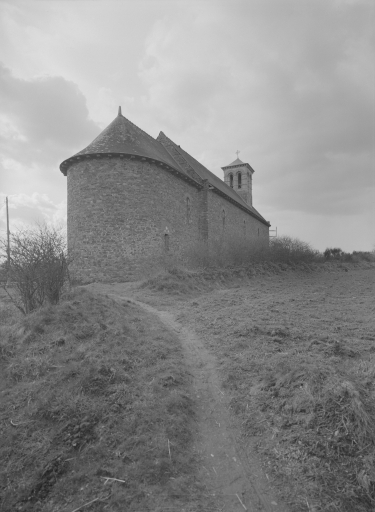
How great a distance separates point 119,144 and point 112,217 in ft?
13.2

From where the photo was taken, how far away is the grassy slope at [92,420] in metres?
2.88

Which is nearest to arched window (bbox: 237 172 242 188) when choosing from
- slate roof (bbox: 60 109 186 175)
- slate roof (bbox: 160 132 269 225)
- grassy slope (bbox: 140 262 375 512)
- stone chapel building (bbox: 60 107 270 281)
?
slate roof (bbox: 160 132 269 225)

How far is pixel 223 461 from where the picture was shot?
10.5 ft

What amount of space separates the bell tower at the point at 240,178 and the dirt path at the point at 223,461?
33979mm

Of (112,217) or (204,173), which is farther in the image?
(204,173)

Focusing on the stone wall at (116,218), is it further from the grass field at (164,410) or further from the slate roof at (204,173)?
the grass field at (164,410)

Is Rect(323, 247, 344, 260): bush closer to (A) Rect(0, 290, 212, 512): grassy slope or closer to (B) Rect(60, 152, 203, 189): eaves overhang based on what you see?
(B) Rect(60, 152, 203, 189): eaves overhang

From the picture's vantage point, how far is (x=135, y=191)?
16531 mm

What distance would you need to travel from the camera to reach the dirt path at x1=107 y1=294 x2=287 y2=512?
8.91 ft

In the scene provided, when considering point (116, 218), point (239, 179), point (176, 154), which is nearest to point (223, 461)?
point (116, 218)

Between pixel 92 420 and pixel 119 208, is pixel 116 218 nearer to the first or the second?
pixel 119 208

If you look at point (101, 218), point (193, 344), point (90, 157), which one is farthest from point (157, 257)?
point (193, 344)

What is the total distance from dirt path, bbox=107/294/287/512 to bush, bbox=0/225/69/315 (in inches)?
162

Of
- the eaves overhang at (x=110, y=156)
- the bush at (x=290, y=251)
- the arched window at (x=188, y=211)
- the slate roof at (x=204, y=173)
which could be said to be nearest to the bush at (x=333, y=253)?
the bush at (x=290, y=251)
